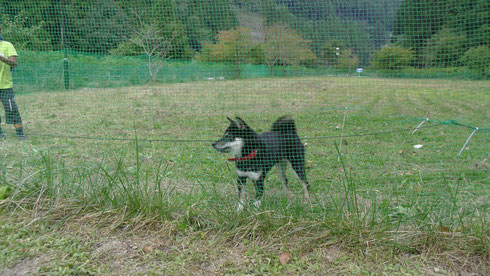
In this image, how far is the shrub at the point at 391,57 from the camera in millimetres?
2938

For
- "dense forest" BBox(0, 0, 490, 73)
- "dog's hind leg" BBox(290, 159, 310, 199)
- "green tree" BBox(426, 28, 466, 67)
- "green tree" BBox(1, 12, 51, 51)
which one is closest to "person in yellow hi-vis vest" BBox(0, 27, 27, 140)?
"green tree" BBox(1, 12, 51, 51)

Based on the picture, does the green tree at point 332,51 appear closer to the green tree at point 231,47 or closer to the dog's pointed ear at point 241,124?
the green tree at point 231,47

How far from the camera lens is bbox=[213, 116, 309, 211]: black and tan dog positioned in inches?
114

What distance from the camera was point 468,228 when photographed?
7.01ft

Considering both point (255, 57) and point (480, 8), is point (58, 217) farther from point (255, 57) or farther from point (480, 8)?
point (480, 8)

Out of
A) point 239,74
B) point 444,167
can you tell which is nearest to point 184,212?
point 239,74

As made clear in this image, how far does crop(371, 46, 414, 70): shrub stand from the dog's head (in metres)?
1.41

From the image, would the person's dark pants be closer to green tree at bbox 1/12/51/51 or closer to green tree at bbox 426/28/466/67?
green tree at bbox 1/12/51/51

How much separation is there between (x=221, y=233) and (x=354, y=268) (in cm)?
98

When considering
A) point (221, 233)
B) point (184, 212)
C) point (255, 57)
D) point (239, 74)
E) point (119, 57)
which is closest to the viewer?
point (221, 233)

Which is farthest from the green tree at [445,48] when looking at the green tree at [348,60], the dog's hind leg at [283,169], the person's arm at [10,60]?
the person's arm at [10,60]

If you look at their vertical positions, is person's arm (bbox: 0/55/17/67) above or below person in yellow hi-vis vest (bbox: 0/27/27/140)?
above

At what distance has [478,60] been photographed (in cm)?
279

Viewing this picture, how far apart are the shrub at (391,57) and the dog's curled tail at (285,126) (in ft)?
3.31
